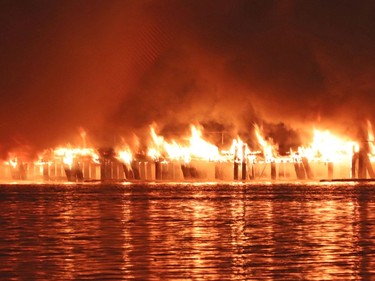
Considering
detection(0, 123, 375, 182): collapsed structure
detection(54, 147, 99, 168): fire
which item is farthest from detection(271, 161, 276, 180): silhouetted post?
detection(54, 147, 99, 168): fire

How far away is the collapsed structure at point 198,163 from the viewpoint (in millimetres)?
165750

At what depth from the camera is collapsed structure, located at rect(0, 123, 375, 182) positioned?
166 metres

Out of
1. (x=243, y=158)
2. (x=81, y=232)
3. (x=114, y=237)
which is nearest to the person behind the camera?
(x=114, y=237)

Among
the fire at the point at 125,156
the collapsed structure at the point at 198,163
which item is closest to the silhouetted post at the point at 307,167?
the collapsed structure at the point at 198,163

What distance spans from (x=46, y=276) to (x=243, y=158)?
141 m

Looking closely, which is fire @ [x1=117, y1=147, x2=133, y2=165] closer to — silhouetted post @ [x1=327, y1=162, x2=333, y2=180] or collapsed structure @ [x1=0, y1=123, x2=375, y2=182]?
collapsed structure @ [x1=0, y1=123, x2=375, y2=182]

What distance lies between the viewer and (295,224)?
150ft

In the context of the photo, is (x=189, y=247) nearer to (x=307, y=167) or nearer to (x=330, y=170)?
(x=330, y=170)

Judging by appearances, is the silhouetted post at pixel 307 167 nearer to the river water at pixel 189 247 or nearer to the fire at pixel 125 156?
the fire at pixel 125 156

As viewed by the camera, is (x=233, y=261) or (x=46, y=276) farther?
(x=233, y=261)

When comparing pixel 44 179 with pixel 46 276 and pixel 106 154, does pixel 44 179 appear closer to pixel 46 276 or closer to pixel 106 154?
pixel 106 154

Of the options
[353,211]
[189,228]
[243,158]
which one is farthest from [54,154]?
[189,228]

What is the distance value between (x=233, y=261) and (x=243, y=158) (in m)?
137

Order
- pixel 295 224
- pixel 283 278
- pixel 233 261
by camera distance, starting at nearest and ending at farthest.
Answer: pixel 283 278 → pixel 233 261 → pixel 295 224
